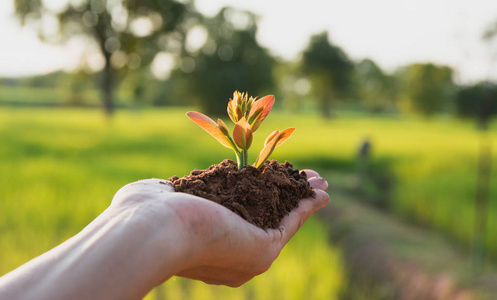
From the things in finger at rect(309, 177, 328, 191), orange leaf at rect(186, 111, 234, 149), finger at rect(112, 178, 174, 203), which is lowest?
finger at rect(309, 177, 328, 191)

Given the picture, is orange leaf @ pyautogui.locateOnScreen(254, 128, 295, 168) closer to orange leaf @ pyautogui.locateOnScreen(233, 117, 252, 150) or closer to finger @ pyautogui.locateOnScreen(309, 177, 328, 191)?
orange leaf @ pyautogui.locateOnScreen(233, 117, 252, 150)

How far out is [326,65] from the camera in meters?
33.0

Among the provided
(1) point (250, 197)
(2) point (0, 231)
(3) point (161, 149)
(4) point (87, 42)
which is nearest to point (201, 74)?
(4) point (87, 42)

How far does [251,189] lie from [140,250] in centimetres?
57

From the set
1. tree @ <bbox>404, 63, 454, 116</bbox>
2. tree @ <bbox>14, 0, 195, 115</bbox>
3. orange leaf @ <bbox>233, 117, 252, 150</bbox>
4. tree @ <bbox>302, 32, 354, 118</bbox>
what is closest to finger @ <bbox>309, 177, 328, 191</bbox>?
orange leaf @ <bbox>233, 117, 252, 150</bbox>

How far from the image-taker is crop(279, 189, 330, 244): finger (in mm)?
1561

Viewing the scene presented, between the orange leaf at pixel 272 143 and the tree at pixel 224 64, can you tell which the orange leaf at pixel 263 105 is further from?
the tree at pixel 224 64

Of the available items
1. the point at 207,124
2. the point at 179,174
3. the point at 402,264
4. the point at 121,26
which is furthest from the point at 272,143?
the point at 121,26

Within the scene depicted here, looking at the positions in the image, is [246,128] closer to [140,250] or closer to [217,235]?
[217,235]

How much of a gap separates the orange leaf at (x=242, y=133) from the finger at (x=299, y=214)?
1.17ft

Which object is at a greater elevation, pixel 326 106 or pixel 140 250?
pixel 140 250

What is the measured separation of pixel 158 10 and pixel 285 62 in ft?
58.6

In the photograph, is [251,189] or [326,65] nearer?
[251,189]

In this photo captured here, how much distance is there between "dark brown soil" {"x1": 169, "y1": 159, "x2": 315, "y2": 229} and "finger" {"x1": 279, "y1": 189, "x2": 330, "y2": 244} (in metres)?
0.03
